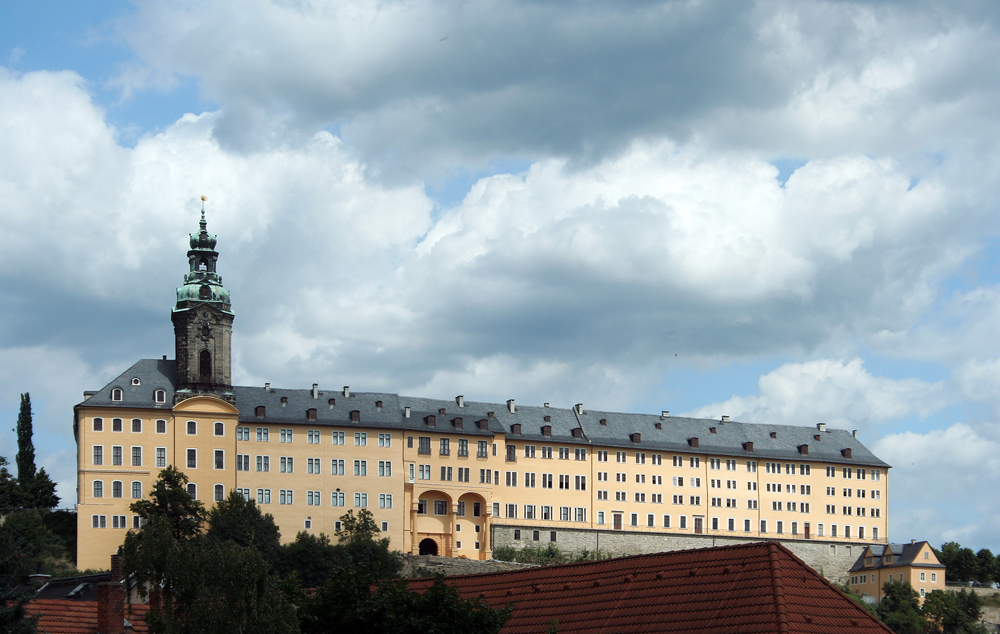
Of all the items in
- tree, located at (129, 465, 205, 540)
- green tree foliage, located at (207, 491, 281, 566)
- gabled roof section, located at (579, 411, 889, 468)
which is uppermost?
gabled roof section, located at (579, 411, 889, 468)

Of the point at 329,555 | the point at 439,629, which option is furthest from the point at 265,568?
the point at 329,555

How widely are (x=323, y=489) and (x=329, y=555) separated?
10763 millimetres

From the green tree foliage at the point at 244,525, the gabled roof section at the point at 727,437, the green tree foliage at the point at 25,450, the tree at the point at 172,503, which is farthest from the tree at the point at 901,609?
the green tree foliage at the point at 25,450

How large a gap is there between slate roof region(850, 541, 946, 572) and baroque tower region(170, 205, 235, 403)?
2282 inches

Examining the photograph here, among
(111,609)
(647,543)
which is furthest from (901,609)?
(111,609)

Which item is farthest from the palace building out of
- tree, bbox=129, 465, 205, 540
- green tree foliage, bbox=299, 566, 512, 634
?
green tree foliage, bbox=299, 566, 512, 634

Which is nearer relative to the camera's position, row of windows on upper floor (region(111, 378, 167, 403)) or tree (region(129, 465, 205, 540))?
tree (region(129, 465, 205, 540))

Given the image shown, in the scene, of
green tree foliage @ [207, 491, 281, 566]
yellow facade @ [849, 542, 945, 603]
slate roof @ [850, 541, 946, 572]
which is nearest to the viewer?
green tree foliage @ [207, 491, 281, 566]

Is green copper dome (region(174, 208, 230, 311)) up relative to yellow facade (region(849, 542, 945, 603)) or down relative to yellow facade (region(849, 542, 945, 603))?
up

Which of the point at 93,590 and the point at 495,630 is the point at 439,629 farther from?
the point at 93,590

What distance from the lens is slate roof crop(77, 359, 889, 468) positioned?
117 metres

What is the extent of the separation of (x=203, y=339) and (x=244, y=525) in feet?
62.7

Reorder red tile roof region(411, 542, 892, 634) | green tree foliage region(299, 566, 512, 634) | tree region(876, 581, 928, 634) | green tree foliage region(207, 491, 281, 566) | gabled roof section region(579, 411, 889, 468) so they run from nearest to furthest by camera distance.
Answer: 1. green tree foliage region(299, 566, 512, 634)
2. red tile roof region(411, 542, 892, 634)
3. green tree foliage region(207, 491, 281, 566)
4. tree region(876, 581, 928, 634)
5. gabled roof section region(579, 411, 889, 468)

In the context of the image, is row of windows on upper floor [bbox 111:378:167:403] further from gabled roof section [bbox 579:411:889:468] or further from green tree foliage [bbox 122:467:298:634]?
green tree foliage [bbox 122:467:298:634]
